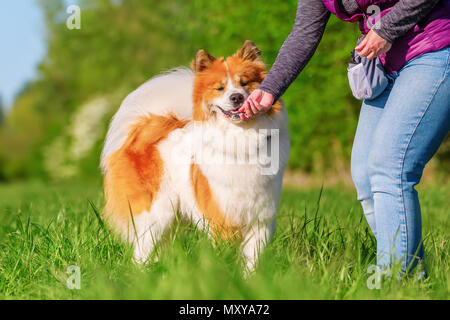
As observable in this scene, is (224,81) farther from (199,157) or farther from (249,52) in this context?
(199,157)

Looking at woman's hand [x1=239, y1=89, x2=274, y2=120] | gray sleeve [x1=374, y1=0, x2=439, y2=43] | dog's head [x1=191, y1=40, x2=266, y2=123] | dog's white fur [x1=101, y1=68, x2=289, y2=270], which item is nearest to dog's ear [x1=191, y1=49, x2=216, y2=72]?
dog's head [x1=191, y1=40, x2=266, y2=123]

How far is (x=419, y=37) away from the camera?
2363 millimetres

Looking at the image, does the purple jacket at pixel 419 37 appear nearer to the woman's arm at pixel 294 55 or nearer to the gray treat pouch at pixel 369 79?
the gray treat pouch at pixel 369 79

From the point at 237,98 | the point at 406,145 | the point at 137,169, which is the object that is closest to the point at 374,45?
the point at 406,145

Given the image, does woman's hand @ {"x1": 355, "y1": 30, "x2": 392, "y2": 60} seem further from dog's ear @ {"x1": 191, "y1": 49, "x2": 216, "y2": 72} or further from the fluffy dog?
dog's ear @ {"x1": 191, "y1": 49, "x2": 216, "y2": 72}

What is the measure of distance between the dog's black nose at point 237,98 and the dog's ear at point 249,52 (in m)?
0.36

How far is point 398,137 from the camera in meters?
2.31

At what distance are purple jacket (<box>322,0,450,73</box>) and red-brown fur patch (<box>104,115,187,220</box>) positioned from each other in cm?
160

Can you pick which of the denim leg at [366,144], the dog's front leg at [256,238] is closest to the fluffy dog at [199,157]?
the dog's front leg at [256,238]

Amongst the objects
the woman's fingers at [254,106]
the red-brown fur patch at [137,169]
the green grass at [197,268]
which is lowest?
the green grass at [197,268]

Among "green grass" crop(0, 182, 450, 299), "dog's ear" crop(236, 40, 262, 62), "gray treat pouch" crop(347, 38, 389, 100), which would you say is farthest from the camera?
Answer: "dog's ear" crop(236, 40, 262, 62)

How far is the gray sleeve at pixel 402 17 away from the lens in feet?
7.42

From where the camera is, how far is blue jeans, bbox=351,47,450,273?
90.0 inches
